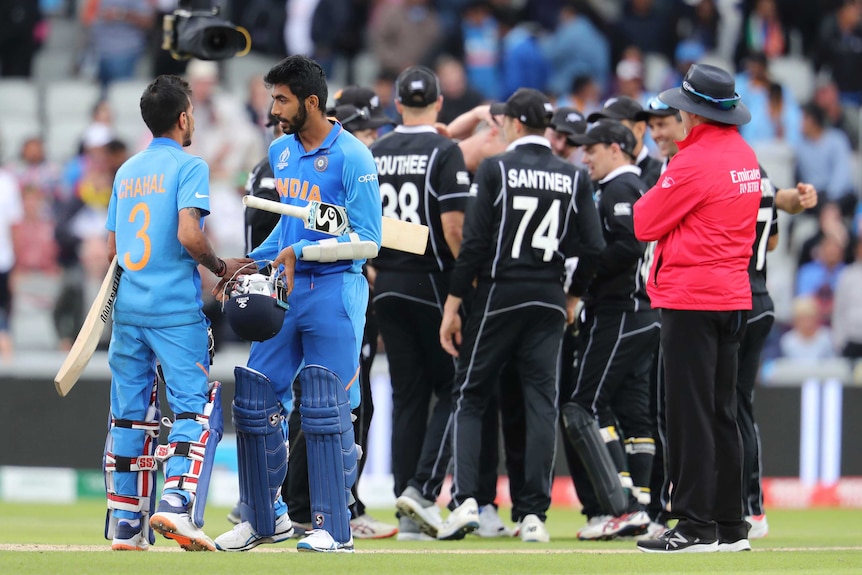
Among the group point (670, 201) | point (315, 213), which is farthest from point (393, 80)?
point (315, 213)

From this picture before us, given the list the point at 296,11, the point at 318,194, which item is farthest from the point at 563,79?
the point at 318,194

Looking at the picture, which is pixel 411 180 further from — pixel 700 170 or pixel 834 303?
pixel 834 303

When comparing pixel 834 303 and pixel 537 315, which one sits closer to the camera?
pixel 537 315

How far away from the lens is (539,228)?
31.7 feet

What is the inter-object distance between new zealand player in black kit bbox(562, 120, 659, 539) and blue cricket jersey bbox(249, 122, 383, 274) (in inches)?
113

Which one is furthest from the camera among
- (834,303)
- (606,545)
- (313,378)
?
(834,303)

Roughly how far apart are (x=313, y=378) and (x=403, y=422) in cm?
282

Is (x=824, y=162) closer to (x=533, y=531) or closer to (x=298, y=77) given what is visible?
(x=533, y=531)

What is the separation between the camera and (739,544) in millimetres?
8312

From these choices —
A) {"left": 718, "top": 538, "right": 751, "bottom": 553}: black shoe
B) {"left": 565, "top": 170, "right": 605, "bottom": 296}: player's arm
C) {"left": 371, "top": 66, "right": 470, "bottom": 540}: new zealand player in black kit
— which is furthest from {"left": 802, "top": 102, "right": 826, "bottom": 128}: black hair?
{"left": 718, "top": 538, "right": 751, "bottom": 553}: black shoe

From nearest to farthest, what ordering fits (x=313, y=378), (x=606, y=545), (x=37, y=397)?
1. (x=313, y=378)
2. (x=606, y=545)
3. (x=37, y=397)

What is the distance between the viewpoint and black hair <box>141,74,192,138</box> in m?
7.70

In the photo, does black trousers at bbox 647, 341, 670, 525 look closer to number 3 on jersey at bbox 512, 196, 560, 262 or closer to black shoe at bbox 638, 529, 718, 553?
number 3 on jersey at bbox 512, 196, 560, 262

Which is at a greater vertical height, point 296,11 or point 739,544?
point 296,11
